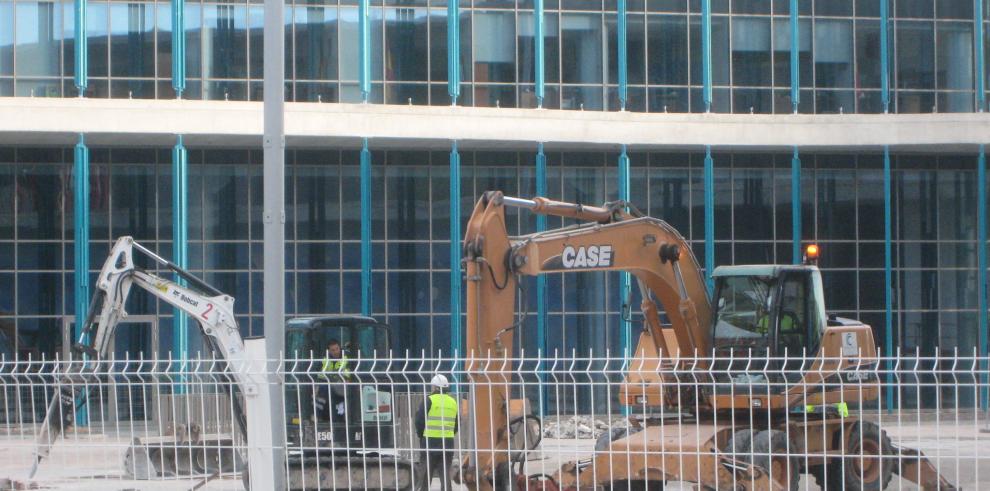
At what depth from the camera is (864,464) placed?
1316cm

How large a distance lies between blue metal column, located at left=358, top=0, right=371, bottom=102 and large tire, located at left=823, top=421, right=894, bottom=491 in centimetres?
1891

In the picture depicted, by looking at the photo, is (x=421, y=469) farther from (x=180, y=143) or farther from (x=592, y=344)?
(x=592, y=344)

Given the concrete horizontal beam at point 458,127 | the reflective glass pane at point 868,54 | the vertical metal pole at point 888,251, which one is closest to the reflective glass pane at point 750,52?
the concrete horizontal beam at point 458,127

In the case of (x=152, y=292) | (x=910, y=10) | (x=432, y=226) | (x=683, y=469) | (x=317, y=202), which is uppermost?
(x=910, y=10)

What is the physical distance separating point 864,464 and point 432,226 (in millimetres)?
20947

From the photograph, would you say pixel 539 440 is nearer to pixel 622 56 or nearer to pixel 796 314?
pixel 796 314

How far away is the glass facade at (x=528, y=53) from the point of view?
104 ft

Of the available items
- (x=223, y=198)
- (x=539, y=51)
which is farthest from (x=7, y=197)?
(x=539, y=51)

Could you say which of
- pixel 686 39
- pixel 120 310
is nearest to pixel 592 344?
pixel 686 39

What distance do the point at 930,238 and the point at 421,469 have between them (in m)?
25.6

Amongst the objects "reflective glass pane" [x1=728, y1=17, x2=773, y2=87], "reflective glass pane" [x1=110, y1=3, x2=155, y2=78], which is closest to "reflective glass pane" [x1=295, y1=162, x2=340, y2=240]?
"reflective glass pane" [x1=110, y1=3, x2=155, y2=78]

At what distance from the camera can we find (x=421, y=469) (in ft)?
40.8

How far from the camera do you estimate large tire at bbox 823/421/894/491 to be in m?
11.5

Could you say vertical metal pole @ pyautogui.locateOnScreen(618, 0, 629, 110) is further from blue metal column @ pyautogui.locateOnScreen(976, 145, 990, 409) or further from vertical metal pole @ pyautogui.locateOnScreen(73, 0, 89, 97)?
vertical metal pole @ pyautogui.locateOnScreen(73, 0, 89, 97)
